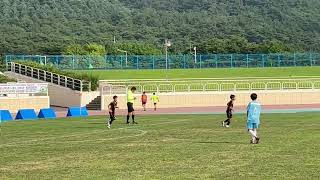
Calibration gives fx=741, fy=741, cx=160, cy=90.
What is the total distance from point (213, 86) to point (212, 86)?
7 cm

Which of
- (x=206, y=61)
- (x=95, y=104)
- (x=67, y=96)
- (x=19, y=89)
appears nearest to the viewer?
(x=19, y=89)

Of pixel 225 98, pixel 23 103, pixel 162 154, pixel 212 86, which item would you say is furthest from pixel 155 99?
pixel 162 154

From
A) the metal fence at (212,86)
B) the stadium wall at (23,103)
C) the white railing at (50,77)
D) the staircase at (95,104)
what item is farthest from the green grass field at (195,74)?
the stadium wall at (23,103)

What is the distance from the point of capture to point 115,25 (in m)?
195

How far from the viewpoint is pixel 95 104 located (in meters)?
52.5

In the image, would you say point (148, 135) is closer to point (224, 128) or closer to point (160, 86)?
point (224, 128)

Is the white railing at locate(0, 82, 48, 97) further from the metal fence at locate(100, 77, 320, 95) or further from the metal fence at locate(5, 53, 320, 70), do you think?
the metal fence at locate(5, 53, 320, 70)

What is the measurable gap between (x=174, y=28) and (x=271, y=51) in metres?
76.0

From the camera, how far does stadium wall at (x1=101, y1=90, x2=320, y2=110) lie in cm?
5309

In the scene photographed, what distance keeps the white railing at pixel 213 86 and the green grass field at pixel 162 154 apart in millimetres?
26202

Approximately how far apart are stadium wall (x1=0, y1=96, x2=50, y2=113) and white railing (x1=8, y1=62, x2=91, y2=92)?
4.78 m

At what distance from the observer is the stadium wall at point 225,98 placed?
53094 millimetres

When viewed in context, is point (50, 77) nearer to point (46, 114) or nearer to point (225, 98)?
point (225, 98)

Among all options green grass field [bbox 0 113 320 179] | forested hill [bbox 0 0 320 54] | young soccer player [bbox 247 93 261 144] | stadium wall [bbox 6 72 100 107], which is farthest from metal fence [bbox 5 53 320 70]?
young soccer player [bbox 247 93 261 144]
